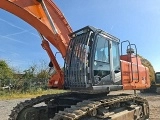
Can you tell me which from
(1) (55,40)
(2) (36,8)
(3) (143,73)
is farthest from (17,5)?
(3) (143,73)

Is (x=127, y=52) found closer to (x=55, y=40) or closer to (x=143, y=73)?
(x=143, y=73)

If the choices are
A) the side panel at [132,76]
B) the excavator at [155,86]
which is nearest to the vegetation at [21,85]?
the excavator at [155,86]

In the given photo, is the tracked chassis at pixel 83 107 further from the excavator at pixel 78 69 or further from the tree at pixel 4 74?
the tree at pixel 4 74

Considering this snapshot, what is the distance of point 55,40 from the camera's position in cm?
761

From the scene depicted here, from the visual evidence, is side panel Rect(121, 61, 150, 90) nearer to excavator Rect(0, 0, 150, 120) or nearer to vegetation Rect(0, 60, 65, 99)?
excavator Rect(0, 0, 150, 120)

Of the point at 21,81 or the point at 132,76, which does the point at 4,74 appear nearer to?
the point at 21,81

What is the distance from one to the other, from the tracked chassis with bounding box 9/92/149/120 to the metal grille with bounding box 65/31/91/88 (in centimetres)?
55

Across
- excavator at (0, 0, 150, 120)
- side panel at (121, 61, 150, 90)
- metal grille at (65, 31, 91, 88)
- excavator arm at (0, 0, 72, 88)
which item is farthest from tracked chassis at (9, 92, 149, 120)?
excavator arm at (0, 0, 72, 88)

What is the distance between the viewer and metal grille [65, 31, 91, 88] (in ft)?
22.4

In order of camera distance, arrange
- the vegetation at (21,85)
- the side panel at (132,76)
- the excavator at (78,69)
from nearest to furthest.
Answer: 1. the excavator at (78,69)
2. the side panel at (132,76)
3. the vegetation at (21,85)

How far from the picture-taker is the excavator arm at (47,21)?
22.3ft

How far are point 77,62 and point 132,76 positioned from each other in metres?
2.63

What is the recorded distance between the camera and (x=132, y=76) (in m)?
8.98

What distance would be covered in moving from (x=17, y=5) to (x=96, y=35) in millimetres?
2119
